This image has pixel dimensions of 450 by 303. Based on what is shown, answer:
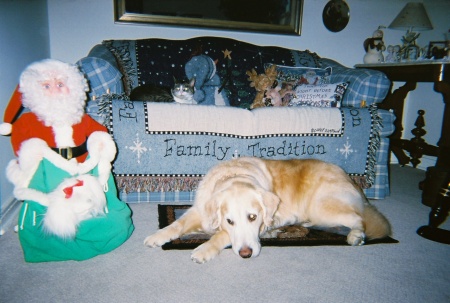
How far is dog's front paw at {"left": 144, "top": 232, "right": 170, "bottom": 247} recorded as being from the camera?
189 cm

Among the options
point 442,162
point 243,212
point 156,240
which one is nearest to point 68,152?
point 156,240

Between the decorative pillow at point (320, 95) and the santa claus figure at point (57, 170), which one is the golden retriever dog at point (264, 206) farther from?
the decorative pillow at point (320, 95)

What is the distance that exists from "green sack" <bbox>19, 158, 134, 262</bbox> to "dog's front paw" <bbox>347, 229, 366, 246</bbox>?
58.9 inches

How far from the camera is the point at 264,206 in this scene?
5.95 feet

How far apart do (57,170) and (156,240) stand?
723 millimetres

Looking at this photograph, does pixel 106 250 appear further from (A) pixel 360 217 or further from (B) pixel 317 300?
(A) pixel 360 217

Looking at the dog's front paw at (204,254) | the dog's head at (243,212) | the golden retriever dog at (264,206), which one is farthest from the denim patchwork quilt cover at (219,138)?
the dog's front paw at (204,254)

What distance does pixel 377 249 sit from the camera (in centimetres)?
201

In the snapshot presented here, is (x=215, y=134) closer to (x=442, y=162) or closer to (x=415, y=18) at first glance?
(x=442, y=162)

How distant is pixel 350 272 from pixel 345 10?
4.15m

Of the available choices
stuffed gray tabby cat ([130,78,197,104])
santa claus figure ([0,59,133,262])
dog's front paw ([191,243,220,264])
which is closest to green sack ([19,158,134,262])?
santa claus figure ([0,59,133,262])

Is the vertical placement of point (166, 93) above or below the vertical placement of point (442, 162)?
above

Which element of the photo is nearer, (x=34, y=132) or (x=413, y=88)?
(x=34, y=132)

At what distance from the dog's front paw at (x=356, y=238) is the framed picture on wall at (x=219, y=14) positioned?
10.9ft
